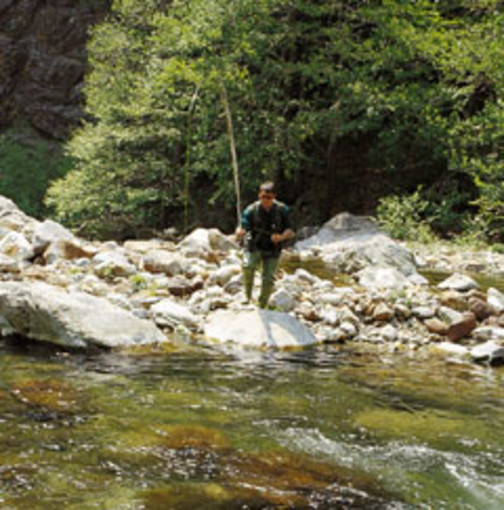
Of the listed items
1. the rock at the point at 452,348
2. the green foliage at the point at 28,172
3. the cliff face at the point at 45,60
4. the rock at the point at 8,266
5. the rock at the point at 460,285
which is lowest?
the rock at the point at 452,348

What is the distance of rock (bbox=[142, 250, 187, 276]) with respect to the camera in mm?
9734

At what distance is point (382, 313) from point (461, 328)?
3.24ft

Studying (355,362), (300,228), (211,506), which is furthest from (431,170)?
(211,506)

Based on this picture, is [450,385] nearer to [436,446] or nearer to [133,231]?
[436,446]

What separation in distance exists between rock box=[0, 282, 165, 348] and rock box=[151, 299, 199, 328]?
2.13ft

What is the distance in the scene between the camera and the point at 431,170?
22.5 metres

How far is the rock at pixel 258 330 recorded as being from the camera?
6.81 meters

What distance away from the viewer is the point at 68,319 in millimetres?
6254

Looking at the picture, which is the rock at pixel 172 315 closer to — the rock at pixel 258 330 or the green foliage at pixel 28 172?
the rock at pixel 258 330

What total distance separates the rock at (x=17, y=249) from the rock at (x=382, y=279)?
18.7ft

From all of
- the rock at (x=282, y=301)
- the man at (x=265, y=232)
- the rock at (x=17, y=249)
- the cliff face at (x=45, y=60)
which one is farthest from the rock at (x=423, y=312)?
the cliff face at (x=45, y=60)

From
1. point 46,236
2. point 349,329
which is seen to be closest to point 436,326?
point 349,329

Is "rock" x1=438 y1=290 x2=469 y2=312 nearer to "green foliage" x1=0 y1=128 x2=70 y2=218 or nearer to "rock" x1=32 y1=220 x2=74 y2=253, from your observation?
"rock" x1=32 y1=220 x2=74 y2=253

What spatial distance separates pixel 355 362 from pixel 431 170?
57.9 ft
